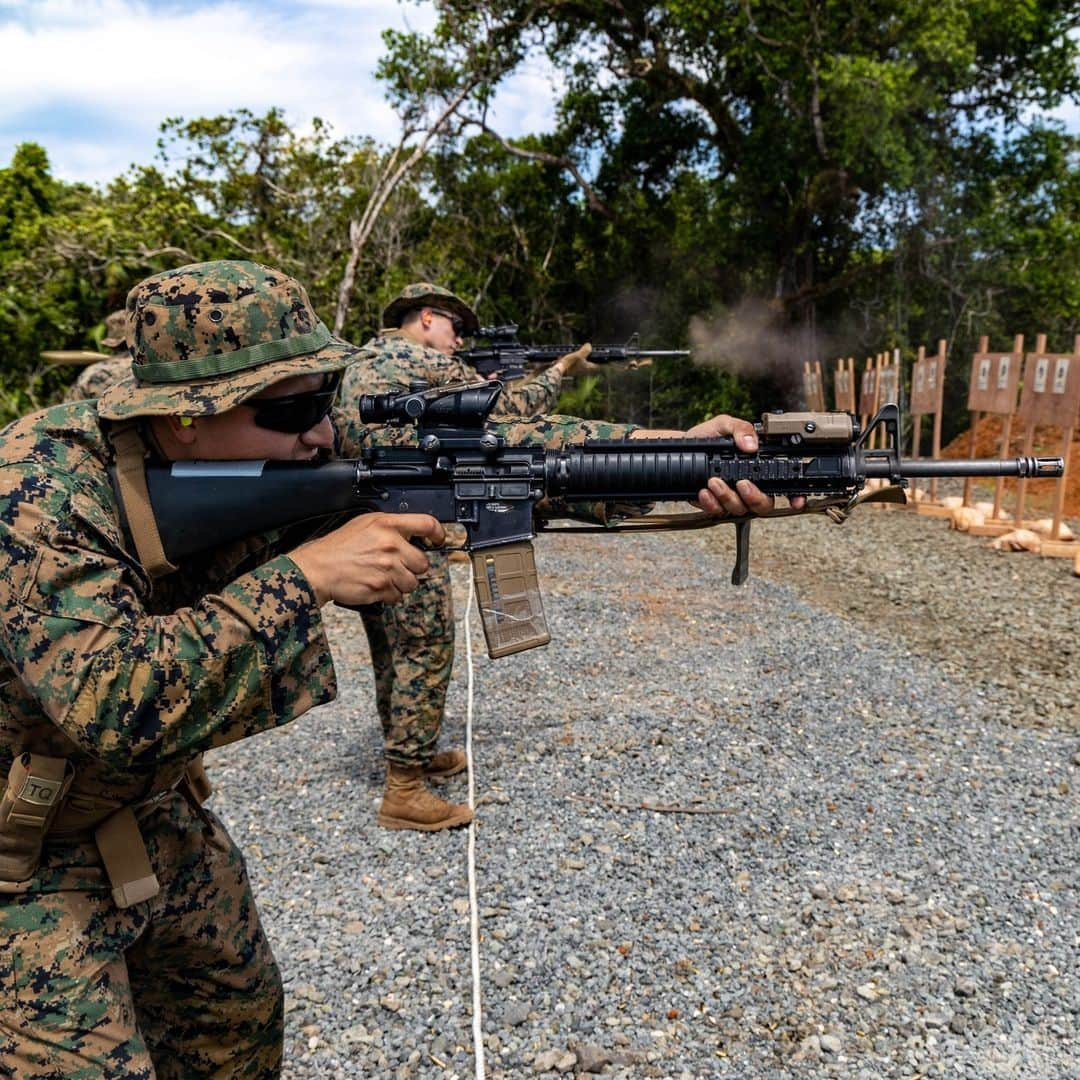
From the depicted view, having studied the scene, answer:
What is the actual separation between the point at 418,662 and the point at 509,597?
1662 millimetres

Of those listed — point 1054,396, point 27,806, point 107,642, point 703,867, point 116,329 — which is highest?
point 116,329

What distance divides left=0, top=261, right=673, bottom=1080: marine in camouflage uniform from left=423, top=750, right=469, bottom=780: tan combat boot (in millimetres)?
2414

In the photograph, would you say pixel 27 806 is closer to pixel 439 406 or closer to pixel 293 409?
pixel 293 409

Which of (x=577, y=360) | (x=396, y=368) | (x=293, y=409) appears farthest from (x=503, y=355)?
(x=293, y=409)

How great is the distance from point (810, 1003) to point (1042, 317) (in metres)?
21.0

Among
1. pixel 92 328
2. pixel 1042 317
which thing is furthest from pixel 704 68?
pixel 92 328

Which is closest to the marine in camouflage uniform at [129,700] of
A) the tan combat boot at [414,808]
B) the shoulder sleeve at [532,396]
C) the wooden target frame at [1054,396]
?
the tan combat boot at [414,808]

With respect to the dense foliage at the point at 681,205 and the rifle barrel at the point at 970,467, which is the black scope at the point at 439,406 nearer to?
the rifle barrel at the point at 970,467

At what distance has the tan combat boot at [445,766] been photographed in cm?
474

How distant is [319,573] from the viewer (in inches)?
75.7

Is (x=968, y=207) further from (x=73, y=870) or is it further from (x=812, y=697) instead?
(x=73, y=870)

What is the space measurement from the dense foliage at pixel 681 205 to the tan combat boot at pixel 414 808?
10.8 meters

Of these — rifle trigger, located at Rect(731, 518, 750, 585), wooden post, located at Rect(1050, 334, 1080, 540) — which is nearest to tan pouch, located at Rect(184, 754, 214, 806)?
rifle trigger, located at Rect(731, 518, 750, 585)

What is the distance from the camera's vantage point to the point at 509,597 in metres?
2.75
